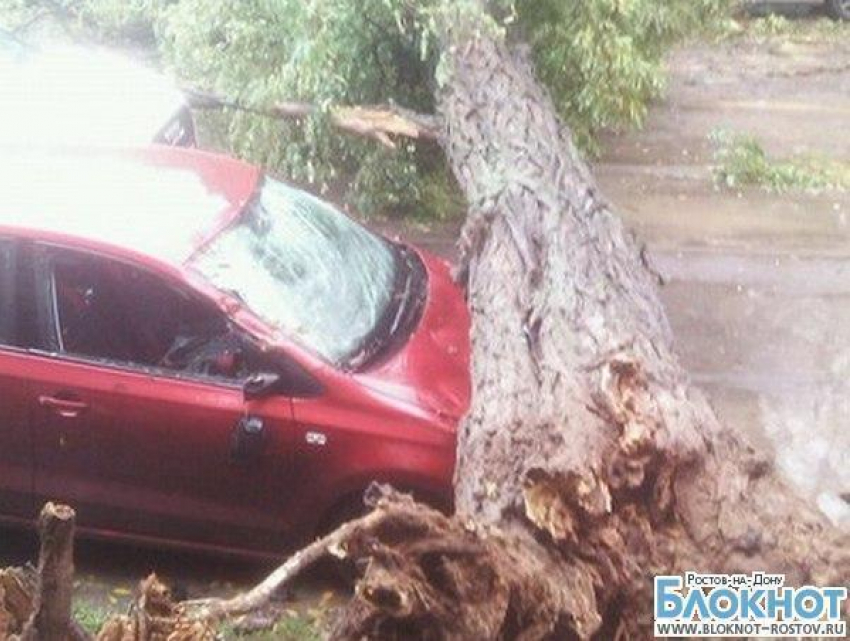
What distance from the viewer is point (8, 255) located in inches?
225

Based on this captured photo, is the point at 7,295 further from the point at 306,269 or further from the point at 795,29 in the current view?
the point at 795,29

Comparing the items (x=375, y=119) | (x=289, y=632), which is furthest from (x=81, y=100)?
(x=289, y=632)

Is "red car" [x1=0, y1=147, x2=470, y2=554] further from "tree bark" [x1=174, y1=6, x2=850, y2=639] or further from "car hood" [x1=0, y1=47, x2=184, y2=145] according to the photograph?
"car hood" [x1=0, y1=47, x2=184, y2=145]

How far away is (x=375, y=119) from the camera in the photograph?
8750 millimetres

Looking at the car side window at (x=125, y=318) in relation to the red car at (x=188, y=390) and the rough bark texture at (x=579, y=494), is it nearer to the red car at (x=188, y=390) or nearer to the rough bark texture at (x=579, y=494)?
the red car at (x=188, y=390)

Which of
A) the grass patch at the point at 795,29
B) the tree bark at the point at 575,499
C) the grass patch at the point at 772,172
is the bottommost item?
the grass patch at the point at 772,172

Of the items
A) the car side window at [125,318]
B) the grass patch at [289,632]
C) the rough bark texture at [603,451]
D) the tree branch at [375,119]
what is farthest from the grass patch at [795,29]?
the grass patch at [289,632]

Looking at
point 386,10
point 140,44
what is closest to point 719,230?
point 386,10

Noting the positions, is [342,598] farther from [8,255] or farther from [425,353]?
[8,255]

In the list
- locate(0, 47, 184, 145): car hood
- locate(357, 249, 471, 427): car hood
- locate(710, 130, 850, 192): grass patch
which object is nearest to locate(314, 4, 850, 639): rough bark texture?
locate(357, 249, 471, 427): car hood

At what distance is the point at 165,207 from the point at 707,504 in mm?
2819

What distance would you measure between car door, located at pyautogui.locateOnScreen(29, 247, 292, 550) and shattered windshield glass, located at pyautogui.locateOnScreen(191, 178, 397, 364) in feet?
0.93

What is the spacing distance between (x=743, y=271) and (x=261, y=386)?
4.67m

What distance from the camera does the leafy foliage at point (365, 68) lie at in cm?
892
